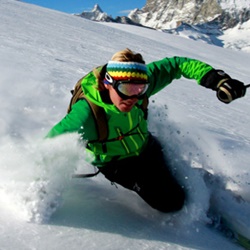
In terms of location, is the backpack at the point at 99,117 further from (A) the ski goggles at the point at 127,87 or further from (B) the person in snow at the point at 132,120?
(A) the ski goggles at the point at 127,87

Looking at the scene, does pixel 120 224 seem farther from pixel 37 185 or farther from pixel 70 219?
pixel 37 185

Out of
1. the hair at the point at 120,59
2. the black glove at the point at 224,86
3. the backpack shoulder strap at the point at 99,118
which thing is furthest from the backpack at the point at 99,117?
the black glove at the point at 224,86

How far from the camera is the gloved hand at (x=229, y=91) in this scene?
2863mm

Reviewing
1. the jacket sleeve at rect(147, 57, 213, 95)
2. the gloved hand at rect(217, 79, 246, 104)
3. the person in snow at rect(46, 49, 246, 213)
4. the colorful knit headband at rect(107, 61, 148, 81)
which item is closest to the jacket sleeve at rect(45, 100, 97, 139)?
the person in snow at rect(46, 49, 246, 213)

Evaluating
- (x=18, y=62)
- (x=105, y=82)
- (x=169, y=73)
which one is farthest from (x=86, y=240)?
(x=18, y=62)

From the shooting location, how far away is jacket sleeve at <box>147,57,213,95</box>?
130 inches

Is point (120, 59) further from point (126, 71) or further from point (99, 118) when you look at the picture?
point (99, 118)

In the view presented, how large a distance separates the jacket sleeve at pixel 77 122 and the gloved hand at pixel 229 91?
911mm

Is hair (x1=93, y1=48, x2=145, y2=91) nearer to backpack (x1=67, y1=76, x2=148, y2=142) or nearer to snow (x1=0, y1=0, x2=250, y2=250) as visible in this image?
backpack (x1=67, y1=76, x2=148, y2=142)

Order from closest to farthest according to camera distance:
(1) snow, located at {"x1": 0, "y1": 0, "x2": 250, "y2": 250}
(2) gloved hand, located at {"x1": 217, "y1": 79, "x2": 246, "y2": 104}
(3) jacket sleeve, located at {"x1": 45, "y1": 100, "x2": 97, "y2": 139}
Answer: (1) snow, located at {"x1": 0, "y1": 0, "x2": 250, "y2": 250}, (3) jacket sleeve, located at {"x1": 45, "y1": 100, "x2": 97, "y2": 139}, (2) gloved hand, located at {"x1": 217, "y1": 79, "x2": 246, "y2": 104}

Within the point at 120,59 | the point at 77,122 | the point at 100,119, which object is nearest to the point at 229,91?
the point at 120,59

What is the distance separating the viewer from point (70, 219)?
2.56 metres

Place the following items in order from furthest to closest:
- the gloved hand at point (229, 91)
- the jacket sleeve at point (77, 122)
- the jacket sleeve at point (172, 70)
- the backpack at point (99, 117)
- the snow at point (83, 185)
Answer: the jacket sleeve at point (172, 70) → the gloved hand at point (229, 91) → the backpack at point (99, 117) → the jacket sleeve at point (77, 122) → the snow at point (83, 185)

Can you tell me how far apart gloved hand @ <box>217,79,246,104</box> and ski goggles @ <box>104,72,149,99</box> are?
2.00 feet
